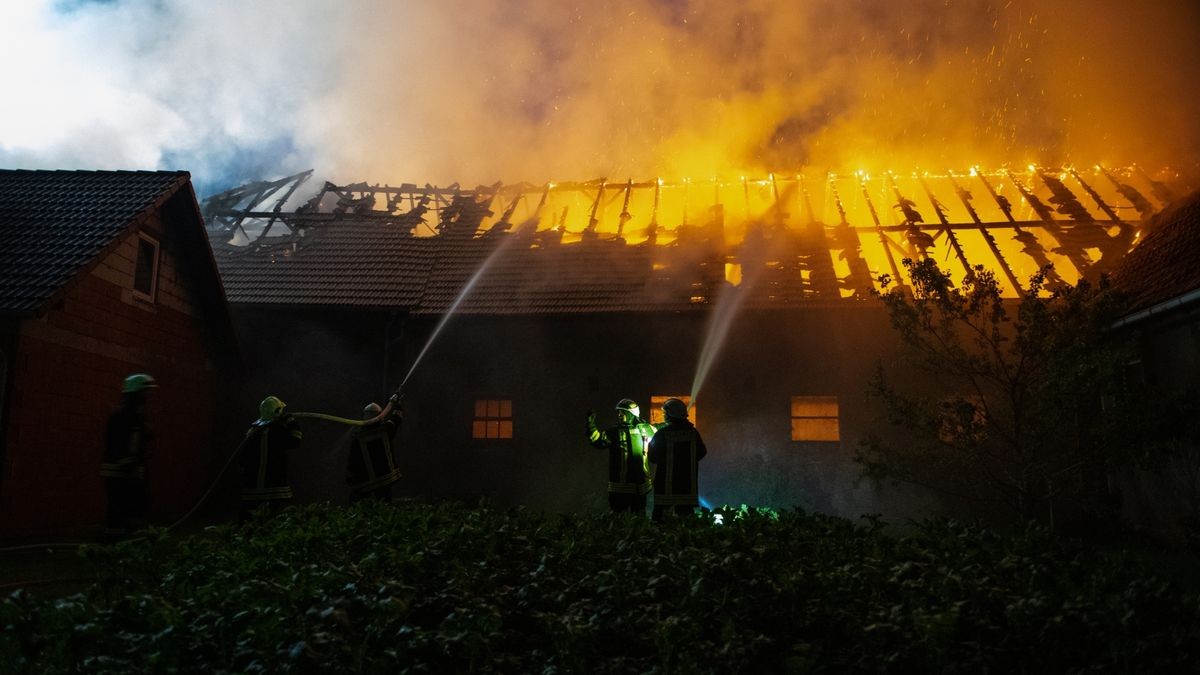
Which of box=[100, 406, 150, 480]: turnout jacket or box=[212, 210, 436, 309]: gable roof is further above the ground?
box=[212, 210, 436, 309]: gable roof

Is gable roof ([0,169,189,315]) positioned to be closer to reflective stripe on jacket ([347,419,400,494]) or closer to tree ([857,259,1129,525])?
reflective stripe on jacket ([347,419,400,494])

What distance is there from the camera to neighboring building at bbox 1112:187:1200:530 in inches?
365

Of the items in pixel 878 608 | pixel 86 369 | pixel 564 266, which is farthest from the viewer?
pixel 564 266

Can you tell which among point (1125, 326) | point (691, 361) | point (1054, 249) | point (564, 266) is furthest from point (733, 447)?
point (1054, 249)

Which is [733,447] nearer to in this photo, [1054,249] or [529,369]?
[529,369]

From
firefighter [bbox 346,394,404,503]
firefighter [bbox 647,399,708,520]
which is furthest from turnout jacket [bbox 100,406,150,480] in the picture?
firefighter [bbox 647,399,708,520]

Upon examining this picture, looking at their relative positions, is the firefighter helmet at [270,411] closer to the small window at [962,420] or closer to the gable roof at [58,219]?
the gable roof at [58,219]

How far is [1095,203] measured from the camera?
1488cm

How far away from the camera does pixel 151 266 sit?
12047 millimetres

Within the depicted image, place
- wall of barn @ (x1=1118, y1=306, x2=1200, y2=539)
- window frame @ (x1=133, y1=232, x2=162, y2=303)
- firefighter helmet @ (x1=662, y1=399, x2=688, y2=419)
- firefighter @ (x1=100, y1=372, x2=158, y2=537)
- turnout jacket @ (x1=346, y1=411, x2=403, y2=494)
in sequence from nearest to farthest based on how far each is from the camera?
firefighter @ (x1=100, y1=372, x2=158, y2=537) → firefighter helmet @ (x1=662, y1=399, x2=688, y2=419) → wall of barn @ (x1=1118, y1=306, x2=1200, y2=539) → turnout jacket @ (x1=346, y1=411, x2=403, y2=494) → window frame @ (x1=133, y1=232, x2=162, y2=303)

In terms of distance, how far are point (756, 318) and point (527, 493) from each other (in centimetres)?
481

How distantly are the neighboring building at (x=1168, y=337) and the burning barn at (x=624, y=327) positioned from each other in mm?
1791

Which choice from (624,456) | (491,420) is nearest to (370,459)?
(624,456)

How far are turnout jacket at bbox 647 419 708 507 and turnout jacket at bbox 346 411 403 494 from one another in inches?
128
